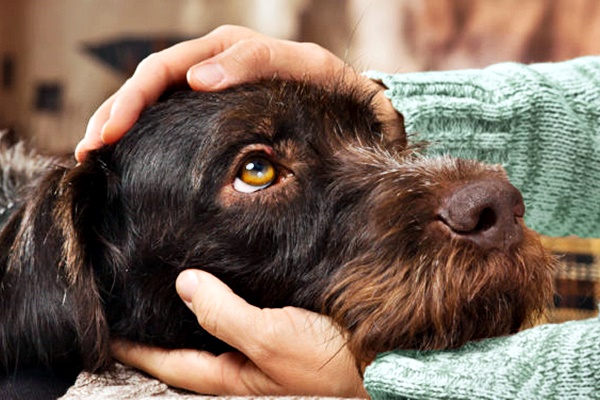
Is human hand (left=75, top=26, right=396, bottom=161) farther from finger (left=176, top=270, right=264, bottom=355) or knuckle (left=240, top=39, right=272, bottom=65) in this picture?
finger (left=176, top=270, right=264, bottom=355)

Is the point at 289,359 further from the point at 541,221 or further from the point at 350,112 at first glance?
the point at 541,221

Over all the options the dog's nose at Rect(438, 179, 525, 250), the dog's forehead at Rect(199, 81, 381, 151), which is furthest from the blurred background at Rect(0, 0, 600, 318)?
the dog's nose at Rect(438, 179, 525, 250)

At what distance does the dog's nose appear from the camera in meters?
1.37

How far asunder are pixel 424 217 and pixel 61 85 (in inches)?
204

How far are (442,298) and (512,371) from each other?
0.21 metres

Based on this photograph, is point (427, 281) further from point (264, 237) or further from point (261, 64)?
point (261, 64)

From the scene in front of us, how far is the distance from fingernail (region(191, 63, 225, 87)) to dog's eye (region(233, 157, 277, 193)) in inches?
9.1

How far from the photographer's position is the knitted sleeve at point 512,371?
116 cm

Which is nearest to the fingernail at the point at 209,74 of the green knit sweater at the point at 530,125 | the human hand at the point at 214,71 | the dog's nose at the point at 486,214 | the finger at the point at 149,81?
the human hand at the point at 214,71

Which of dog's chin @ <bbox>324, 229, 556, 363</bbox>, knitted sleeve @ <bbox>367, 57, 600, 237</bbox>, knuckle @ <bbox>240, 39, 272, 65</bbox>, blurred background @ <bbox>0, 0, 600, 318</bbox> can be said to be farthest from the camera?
blurred background @ <bbox>0, 0, 600, 318</bbox>

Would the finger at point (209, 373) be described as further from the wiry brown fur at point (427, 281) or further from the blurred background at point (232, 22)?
the blurred background at point (232, 22)

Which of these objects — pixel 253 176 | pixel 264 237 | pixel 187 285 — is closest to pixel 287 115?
pixel 253 176

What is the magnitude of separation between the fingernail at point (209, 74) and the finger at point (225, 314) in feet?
1.45

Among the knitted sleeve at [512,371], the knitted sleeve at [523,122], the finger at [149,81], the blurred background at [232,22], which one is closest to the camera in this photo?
the knitted sleeve at [512,371]
